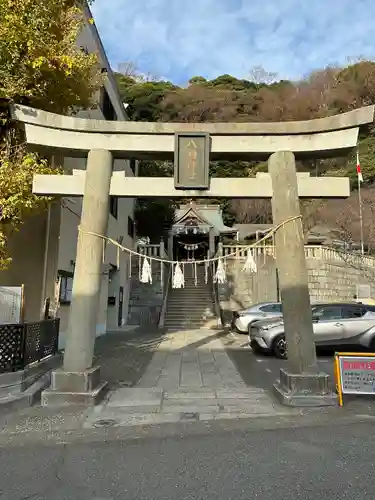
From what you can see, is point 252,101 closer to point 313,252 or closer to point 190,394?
point 313,252

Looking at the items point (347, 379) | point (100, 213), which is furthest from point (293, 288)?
point (100, 213)

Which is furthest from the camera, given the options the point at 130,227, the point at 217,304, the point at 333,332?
the point at 130,227

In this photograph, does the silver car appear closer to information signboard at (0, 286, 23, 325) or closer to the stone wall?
information signboard at (0, 286, 23, 325)

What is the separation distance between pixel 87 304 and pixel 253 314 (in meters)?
10.6

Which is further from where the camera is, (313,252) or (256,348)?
(313,252)

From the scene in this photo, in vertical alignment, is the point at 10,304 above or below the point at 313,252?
below

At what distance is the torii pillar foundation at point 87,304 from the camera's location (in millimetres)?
6199

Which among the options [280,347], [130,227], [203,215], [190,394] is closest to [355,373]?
[190,394]

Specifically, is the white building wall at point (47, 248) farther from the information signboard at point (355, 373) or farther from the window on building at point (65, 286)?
the information signboard at point (355, 373)

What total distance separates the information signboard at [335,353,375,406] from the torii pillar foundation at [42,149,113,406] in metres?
4.02

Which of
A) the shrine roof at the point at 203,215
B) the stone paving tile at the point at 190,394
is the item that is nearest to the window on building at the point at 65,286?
the stone paving tile at the point at 190,394

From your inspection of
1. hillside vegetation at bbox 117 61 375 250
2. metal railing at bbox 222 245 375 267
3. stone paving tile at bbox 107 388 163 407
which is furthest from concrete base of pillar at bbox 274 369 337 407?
hillside vegetation at bbox 117 61 375 250

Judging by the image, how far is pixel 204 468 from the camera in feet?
12.8

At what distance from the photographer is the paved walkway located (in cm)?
575
